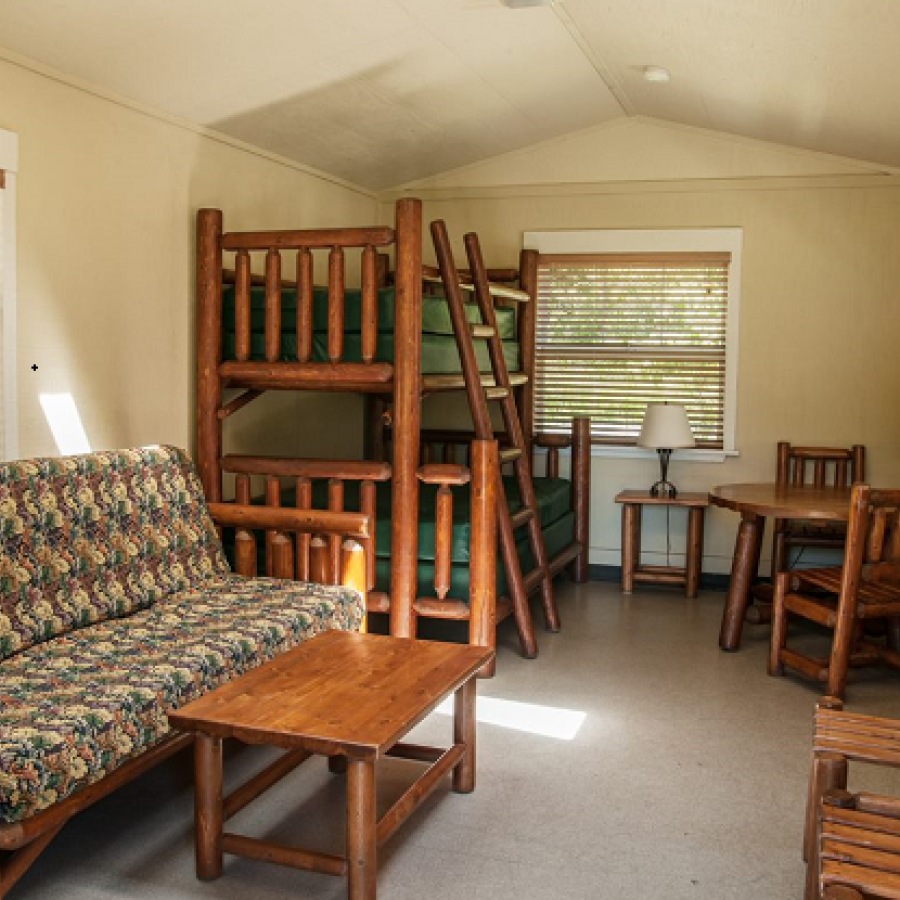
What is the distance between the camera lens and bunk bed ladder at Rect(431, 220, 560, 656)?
4.48m

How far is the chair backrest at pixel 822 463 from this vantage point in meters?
5.80

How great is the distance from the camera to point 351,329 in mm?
4320

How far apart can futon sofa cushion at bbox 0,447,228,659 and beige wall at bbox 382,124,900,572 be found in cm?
312

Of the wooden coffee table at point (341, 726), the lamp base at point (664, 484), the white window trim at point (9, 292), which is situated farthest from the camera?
the lamp base at point (664, 484)

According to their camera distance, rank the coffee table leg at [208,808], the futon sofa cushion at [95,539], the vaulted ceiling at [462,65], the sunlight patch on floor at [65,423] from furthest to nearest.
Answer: the sunlight patch on floor at [65,423] → the vaulted ceiling at [462,65] → the futon sofa cushion at [95,539] → the coffee table leg at [208,808]

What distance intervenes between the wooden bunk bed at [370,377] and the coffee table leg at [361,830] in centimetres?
180

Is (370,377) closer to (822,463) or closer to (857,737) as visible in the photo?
(857,737)

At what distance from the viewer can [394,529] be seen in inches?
169

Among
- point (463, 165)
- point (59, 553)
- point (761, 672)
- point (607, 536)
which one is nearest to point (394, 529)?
point (59, 553)

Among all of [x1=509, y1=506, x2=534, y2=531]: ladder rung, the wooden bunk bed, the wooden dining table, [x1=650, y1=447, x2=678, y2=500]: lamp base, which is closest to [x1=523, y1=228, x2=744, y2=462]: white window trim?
[x1=650, y1=447, x2=678, y2=500]: lamp base

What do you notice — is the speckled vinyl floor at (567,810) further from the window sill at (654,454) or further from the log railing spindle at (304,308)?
the window sill at (654,454)

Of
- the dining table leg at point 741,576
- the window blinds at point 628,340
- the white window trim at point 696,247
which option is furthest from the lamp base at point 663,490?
the dining table leg at point 741,576

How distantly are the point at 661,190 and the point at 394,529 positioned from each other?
295 centimetres

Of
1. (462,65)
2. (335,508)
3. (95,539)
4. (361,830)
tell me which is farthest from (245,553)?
(462,65)
